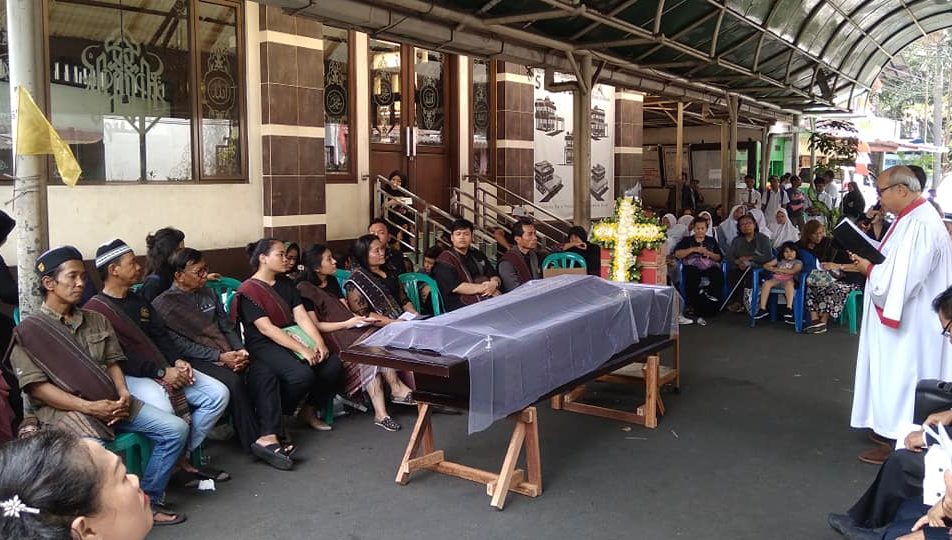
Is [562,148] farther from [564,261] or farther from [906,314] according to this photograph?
[906,314]

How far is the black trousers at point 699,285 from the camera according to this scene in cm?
938

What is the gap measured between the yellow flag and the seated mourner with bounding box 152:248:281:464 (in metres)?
1.13

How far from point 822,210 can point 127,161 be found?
473 inches

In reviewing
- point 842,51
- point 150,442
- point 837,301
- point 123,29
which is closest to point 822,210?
point 842,51

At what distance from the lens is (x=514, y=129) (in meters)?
12.4

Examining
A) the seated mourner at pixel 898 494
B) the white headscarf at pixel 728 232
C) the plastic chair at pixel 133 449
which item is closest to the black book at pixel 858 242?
the seated mourner at pixel 898 494

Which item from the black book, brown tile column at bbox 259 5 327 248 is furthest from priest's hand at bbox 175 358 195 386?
brown tile column at bbox 259 5 327 248

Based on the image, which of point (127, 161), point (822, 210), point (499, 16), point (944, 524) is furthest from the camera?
point (822, 210)

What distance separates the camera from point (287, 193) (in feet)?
28.8

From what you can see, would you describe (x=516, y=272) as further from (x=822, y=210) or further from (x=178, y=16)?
(x=822, y=210)

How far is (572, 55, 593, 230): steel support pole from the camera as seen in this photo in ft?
29.0

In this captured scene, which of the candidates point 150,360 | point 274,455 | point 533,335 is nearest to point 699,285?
point 533,335

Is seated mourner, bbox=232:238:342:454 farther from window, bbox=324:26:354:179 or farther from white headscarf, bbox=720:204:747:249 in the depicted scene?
white headscarf, bbox=720:204:747:249

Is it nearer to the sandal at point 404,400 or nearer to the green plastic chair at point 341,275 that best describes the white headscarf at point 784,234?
the green plastic chair at point 341,275
